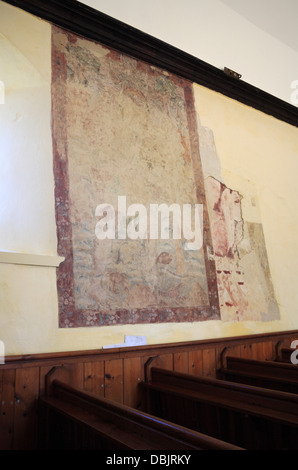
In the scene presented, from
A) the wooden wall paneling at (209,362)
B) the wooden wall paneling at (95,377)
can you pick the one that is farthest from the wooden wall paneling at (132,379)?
the wooden wall paneling at (209,362)

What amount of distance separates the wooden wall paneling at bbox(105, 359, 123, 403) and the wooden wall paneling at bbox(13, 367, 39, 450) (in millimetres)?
523

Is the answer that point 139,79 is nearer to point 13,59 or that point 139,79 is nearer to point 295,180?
point 13,59

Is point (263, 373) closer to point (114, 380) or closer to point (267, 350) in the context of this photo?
point (267, 350)

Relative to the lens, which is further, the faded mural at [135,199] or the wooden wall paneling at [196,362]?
the wooden wall paneling at [196,362]

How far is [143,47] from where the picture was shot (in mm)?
3898

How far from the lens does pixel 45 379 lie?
258 cm

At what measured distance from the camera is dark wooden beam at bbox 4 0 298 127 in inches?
133

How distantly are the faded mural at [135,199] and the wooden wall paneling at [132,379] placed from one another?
30 cm

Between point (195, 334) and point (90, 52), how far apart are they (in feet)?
8.55

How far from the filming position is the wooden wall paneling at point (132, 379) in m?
2.93

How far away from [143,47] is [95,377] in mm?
3003

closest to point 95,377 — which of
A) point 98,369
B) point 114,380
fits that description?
point 98,369

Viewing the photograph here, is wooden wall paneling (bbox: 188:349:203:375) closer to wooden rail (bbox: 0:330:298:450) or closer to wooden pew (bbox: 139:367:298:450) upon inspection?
wooden rail (bbox: 0:330:298:450)

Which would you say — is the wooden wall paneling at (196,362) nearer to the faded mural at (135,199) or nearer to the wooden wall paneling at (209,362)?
the wooden wall paneling at (209,362)
